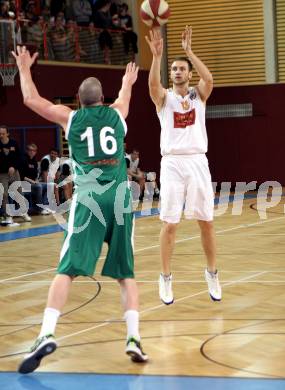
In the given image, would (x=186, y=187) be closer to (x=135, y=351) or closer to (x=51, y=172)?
(x=135, y=351)

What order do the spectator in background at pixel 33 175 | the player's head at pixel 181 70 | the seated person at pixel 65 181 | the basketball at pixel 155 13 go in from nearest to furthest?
the player's head at pixel 181 70
the basketball at pixel 155 13
the spectator in background at pixel 33 175
the seated person at pixel 65 181

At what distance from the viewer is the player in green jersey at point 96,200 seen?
5.10 meters

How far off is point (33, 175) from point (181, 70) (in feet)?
30.7

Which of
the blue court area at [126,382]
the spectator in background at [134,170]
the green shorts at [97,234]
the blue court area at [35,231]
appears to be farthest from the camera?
the spectator in background at [134,170]

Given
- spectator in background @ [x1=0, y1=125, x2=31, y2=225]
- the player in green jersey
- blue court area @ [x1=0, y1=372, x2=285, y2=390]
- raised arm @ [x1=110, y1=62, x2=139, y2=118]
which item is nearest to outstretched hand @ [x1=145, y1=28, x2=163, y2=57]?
raised arm @ [x1=110, y1=62, x2=139, y2=118]

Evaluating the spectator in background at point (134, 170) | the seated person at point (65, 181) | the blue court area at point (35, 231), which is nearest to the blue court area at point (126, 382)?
the blue court area at point (35, 231)

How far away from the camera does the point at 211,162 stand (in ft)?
78.1

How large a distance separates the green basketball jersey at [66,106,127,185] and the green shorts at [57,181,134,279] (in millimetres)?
143

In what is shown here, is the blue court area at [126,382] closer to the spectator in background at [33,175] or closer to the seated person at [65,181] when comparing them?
the spectator in background at [33,175]

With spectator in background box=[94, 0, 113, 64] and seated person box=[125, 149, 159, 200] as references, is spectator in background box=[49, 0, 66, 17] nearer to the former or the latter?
spectator in background box=[94, 0, 113, 64]

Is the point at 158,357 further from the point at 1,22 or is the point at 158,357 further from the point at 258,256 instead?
the point at 1,22

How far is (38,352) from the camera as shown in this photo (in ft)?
16.0

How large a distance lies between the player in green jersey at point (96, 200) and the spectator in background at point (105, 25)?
52.5 ft

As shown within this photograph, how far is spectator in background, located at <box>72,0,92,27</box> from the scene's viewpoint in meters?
20.8
